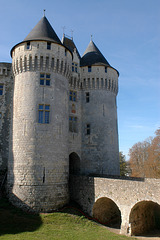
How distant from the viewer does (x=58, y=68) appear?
61.9 ft

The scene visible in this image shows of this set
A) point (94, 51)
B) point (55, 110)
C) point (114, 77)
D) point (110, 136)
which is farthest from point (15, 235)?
point (94, 51)

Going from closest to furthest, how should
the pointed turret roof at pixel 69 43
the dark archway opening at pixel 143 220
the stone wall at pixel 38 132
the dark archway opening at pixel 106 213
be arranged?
the dark archway opening at pixel 143 220 → the stone wall at pixel 38 132 → the dark archway opening at pixel 106 213 → the pointed turret roof at pixel 69 43

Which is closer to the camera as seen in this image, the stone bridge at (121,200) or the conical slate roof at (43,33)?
the stone bridge at (121,200)

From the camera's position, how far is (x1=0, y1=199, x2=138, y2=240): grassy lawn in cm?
1184

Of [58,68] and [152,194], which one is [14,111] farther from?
[152,194]

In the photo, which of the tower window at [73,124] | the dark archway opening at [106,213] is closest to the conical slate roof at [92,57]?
the tower window at [73,124]

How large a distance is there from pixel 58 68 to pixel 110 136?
32.2ft

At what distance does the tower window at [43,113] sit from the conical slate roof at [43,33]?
21.0 feet

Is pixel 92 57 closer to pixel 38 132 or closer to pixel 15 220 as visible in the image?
pixel 38 132

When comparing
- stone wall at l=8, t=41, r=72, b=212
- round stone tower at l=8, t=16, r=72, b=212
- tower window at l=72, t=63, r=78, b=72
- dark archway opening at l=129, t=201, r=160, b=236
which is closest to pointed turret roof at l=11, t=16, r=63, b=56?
round stone tower at l=8, t=16, r=72, b=212

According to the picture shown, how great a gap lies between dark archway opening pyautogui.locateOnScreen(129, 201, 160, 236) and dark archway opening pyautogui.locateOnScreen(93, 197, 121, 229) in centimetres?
242

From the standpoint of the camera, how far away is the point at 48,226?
13.4 m

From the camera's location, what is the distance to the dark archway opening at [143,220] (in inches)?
551

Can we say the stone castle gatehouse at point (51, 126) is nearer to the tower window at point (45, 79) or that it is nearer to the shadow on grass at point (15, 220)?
the tower window at point (45, 79)
